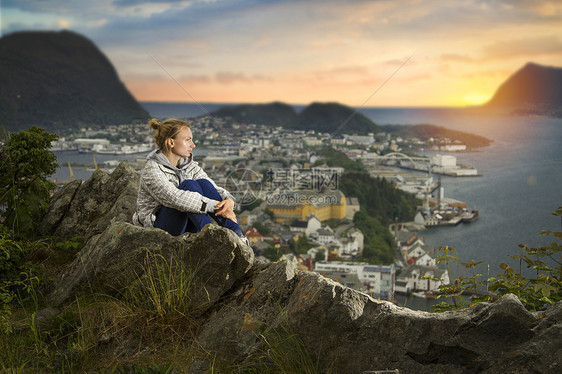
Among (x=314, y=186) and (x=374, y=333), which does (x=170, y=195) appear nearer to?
(x=374, y=333)

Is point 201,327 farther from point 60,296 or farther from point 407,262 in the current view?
point 407,262

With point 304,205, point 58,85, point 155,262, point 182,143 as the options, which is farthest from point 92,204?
point 58,85

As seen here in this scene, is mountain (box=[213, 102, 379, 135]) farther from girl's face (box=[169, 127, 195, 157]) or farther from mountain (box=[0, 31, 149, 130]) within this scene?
girl's face (box=[169, 127, 195, 157])

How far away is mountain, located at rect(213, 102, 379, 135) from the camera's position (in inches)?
1371

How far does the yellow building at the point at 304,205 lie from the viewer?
25328mm

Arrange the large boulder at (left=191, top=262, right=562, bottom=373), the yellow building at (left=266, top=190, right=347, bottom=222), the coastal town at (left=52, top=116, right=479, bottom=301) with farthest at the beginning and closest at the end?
the yellow building at (left=266, top=190, right=347, bottom=222) → the coastal town at (left=52, top=116, right=479, bottom=301) → the large boulder at (left=191, top=262, right=562, bottom=373)

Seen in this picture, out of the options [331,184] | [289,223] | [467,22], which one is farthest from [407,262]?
[467,22]

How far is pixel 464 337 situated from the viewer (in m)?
2.20

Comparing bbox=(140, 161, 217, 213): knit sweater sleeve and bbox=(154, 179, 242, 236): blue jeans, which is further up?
bbox=(140, 161, 217, 213): knit sweater sleeve

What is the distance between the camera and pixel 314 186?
27.0 metres

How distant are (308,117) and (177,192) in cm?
3505

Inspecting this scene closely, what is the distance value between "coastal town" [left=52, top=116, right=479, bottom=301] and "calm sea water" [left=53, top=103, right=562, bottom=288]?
99 cm

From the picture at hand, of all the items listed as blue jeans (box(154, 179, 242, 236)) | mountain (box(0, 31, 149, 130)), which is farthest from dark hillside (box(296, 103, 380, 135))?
blue jeans (box(154, 179, 242, 236))

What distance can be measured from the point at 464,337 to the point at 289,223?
2241 cm
